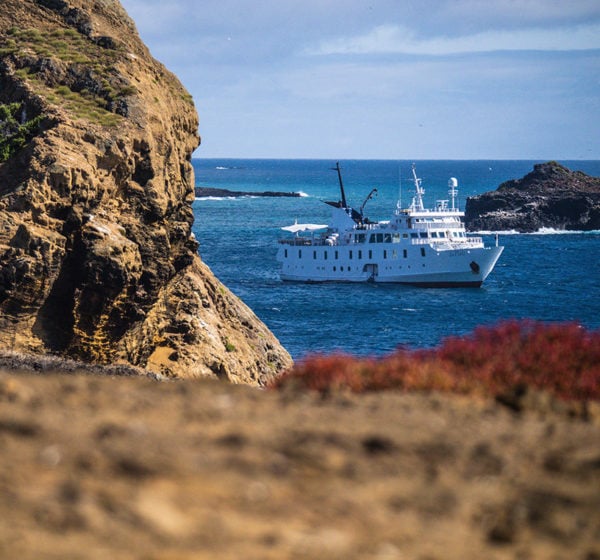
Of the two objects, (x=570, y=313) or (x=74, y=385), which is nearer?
(x=74, y=385)

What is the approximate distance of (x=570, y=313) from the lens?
56844 millimetres

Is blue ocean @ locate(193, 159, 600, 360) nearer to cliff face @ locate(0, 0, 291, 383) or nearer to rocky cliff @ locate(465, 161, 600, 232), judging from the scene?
cliff face @ locate(0, 0, 291, 383)

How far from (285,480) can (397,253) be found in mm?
69920

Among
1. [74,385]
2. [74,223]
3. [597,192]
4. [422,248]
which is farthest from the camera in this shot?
[597,192]

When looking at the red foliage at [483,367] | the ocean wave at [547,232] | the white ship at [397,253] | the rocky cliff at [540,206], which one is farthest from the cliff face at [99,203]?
the rocky cliff at [540,206]

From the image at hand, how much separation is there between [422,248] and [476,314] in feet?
52.9

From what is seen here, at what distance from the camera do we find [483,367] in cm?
991

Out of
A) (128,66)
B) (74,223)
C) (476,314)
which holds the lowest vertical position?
(476,314)

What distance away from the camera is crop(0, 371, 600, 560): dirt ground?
5.73m

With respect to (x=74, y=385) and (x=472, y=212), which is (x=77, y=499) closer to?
(x=74, y=385)

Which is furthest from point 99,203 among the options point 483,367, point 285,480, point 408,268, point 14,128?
point 408,268

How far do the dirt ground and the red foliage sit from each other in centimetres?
102

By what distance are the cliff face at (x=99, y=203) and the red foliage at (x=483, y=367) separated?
8.94 meters

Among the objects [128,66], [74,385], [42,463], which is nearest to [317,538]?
[42,463]
